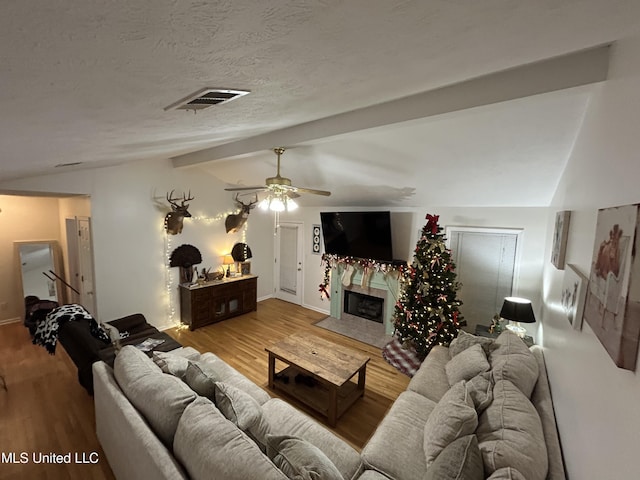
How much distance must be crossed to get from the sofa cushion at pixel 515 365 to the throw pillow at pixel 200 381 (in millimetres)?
2156

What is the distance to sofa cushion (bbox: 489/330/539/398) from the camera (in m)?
2.15

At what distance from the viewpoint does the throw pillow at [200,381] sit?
2.03 m

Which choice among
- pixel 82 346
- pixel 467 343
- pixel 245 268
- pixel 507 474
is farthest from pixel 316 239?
pixel 507 474

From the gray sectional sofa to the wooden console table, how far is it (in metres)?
2.51

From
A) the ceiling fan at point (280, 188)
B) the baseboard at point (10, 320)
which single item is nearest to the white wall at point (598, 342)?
the ceiling fan at point (280, 188)

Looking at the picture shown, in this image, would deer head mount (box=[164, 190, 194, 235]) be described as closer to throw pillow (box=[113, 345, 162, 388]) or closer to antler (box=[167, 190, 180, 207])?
antler (box=[167, 190, 180, 207])

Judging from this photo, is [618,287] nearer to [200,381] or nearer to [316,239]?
[200,381]

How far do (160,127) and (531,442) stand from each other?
2676mm

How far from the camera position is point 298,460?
1482 mm

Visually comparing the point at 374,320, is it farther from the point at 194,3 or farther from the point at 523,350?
the point at 194,3

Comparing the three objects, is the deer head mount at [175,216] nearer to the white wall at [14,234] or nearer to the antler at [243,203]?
the antler at [243,203]

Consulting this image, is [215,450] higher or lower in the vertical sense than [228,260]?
lower

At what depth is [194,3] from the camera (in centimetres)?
51

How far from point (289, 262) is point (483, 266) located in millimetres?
3956
